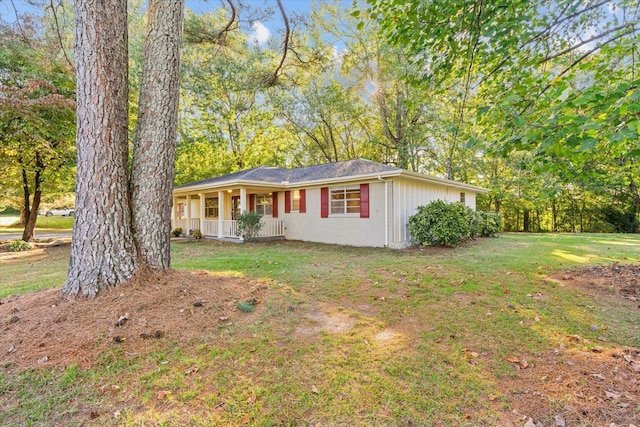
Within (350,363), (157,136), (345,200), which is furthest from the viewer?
(345,200)

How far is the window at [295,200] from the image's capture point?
13484mm

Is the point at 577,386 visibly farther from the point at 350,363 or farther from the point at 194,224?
the point at 194,224

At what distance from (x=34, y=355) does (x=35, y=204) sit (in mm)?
13570

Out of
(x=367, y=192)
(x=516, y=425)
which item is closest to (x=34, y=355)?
(x=516, y=425)

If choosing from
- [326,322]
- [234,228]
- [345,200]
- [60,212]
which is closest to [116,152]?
[326,322]

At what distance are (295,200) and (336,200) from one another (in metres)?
2.34

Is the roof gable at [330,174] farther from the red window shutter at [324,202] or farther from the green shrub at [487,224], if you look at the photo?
the green shrub at [487,224]

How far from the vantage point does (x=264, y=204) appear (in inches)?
583

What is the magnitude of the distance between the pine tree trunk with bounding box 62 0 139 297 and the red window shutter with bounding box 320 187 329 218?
8.84 m

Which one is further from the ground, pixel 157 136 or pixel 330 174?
pixel 330 174

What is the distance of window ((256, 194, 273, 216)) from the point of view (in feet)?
48.0

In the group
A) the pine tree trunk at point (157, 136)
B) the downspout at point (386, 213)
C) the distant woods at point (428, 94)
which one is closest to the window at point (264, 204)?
the distant woods at point (428, 94)

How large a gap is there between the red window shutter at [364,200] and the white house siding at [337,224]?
114 mm

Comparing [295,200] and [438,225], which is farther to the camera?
[295,200]
